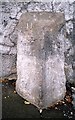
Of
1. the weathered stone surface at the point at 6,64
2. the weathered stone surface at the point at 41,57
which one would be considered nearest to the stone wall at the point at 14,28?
the weathered stone surface at the point at 6,64

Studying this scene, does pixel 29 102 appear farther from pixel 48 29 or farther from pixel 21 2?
pixel 21 2

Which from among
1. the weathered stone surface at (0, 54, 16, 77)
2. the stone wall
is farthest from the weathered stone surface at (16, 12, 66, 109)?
the weathered stone surface at (0, 54, 16, 77)

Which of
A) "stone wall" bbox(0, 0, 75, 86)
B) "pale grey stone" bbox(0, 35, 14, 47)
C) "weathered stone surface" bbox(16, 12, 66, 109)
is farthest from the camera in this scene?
"pale grey stone" bbox(0, 35, 14, 47)

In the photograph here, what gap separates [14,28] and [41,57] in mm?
1052

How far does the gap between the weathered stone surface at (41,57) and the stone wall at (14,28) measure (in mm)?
580

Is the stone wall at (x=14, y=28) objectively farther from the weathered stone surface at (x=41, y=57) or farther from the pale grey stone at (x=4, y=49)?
the weathered stone surface at (x=41, y=57)

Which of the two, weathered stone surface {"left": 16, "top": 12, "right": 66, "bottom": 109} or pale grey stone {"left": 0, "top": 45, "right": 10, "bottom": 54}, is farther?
pale grey stone {"left": 0, "top": 45, "right": 10, "bottom": 54}

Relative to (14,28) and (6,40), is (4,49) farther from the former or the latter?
(14,28)

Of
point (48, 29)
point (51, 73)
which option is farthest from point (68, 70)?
point (48, 29)

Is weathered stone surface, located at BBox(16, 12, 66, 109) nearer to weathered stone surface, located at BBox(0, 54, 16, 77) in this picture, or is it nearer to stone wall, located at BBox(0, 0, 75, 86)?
stone wall, located at BBox(0, 0, 75, 86)

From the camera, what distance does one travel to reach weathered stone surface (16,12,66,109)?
11.4ft

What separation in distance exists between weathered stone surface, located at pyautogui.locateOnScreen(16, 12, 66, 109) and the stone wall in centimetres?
58

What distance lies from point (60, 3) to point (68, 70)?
1.10 meters

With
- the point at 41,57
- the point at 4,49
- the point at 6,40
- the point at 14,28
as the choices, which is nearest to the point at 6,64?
the point at 4,49
